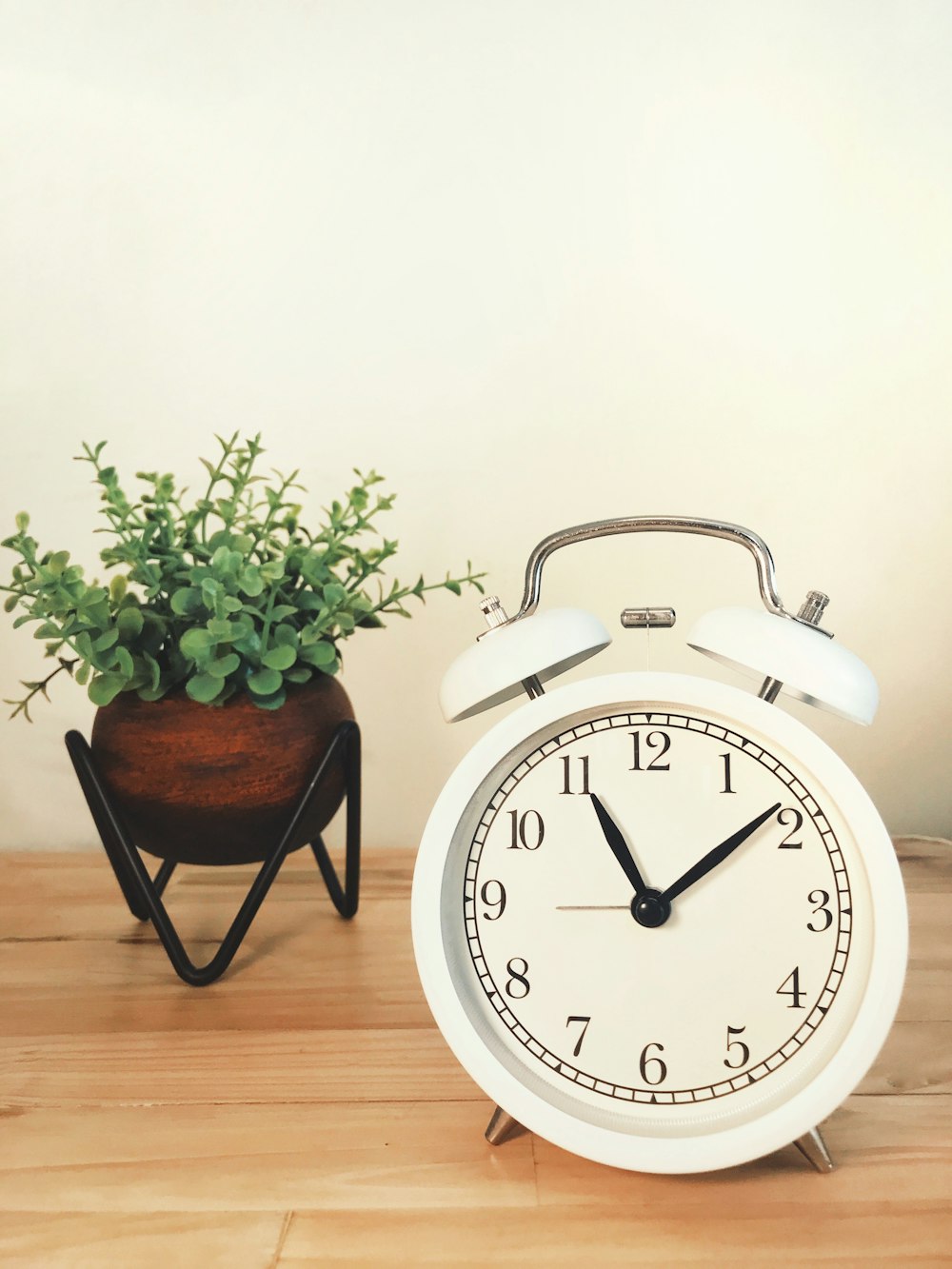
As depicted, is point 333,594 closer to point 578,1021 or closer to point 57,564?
point 57,564

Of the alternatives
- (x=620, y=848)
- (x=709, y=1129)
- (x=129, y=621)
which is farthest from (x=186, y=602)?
(x=709, y=1129)

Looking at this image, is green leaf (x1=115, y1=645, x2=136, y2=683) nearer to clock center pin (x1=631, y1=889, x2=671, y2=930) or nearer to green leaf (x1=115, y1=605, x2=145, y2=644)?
green leaf (x1=115, y1=605, x2=145, y2=644)

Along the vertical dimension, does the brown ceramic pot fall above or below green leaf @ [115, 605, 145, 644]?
below

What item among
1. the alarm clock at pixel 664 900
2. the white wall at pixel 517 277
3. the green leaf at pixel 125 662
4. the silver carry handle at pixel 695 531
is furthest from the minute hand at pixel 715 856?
the white wall at pixel 517 277

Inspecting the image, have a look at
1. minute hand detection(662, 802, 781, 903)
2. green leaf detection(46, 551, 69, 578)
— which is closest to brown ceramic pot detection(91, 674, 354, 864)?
green leaf detection(46, 551, 69, 578)

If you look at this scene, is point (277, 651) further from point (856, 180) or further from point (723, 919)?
point (856, 180)

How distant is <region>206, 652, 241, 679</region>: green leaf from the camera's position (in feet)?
2.62

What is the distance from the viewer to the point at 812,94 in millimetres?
1128

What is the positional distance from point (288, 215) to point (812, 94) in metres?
0.62

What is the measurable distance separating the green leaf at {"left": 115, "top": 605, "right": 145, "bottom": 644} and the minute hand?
48 centimetres

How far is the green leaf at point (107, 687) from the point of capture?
2.65 feet

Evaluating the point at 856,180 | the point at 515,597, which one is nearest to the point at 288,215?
the point at 515,597

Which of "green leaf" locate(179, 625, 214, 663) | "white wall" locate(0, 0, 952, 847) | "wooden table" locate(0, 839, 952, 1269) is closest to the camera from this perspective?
"wooden table" locate(0, 839, 952, 1269)

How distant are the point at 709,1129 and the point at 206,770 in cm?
47
